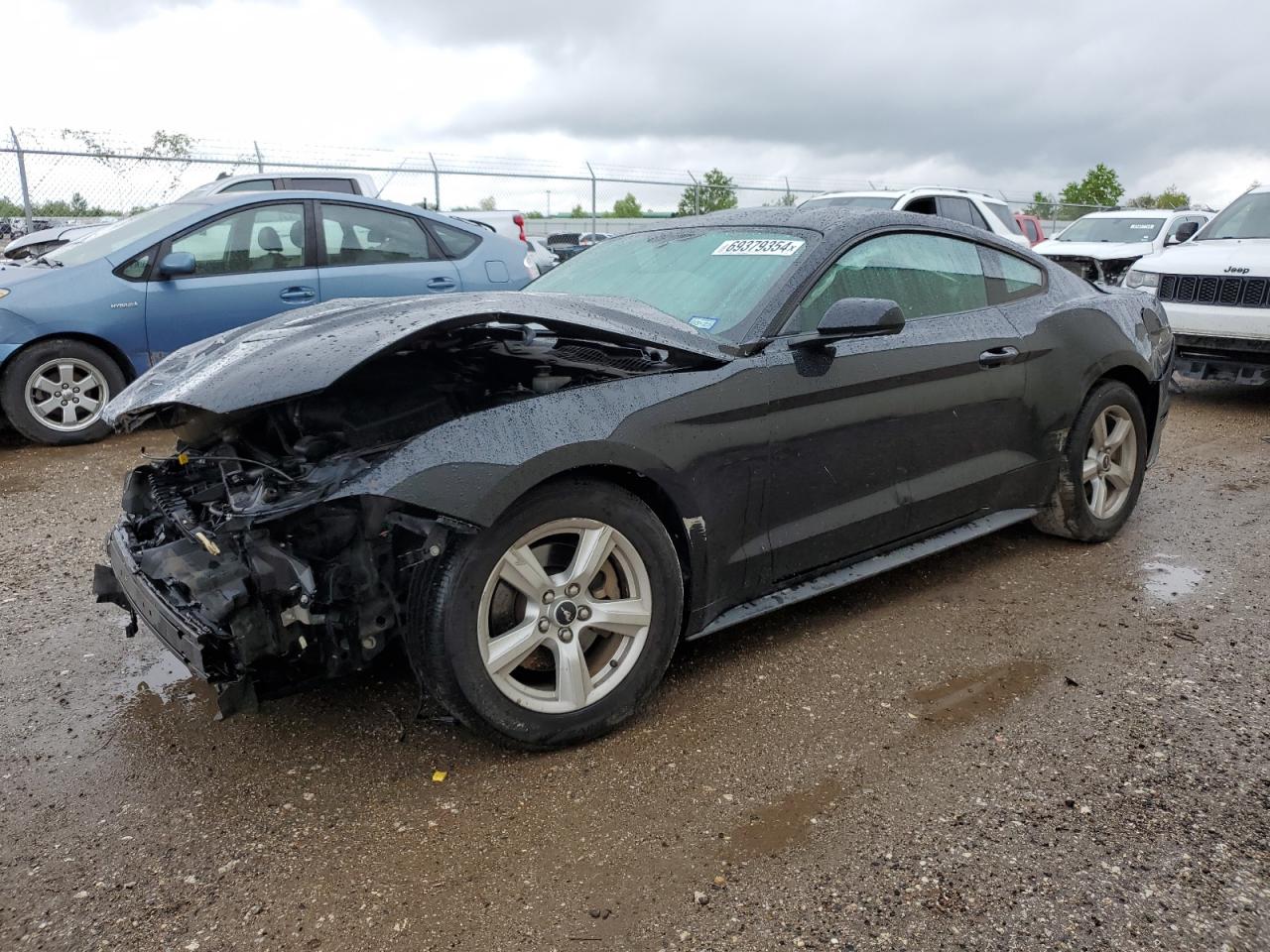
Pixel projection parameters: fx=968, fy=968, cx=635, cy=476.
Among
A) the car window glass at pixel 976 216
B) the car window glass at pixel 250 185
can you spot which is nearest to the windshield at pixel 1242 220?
the car window glass at pixel 976 216

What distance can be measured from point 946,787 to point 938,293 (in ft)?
6.68

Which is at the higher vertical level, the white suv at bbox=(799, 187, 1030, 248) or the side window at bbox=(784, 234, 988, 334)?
the white suv at bbox=(799, 187, 1030, 248)

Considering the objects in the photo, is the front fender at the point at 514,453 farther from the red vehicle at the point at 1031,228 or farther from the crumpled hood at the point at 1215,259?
the red vehicle at the point at 1031,228

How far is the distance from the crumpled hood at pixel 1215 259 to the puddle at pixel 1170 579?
4.39m

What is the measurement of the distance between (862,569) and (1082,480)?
1507 mm

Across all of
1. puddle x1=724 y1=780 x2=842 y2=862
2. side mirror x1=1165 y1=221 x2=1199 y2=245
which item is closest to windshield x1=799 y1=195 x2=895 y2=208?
side mirror x1=1165 y1=221 x2=1199 y2=245

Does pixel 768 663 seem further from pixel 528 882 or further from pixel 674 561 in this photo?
pixel 528 882

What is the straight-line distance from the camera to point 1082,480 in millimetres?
4418

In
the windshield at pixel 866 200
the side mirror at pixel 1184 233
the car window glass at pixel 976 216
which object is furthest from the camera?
the car window glass at pixel 976 216

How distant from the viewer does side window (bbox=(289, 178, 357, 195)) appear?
37.3ft

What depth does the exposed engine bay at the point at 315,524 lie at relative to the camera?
248 centimetres

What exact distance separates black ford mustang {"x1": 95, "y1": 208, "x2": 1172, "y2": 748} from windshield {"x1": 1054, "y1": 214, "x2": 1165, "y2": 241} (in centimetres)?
1128

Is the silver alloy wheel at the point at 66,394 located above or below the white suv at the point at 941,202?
below

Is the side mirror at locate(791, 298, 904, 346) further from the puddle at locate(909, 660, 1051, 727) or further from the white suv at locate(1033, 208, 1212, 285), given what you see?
the white suv at locate(1033, 208, 1212, 285)
